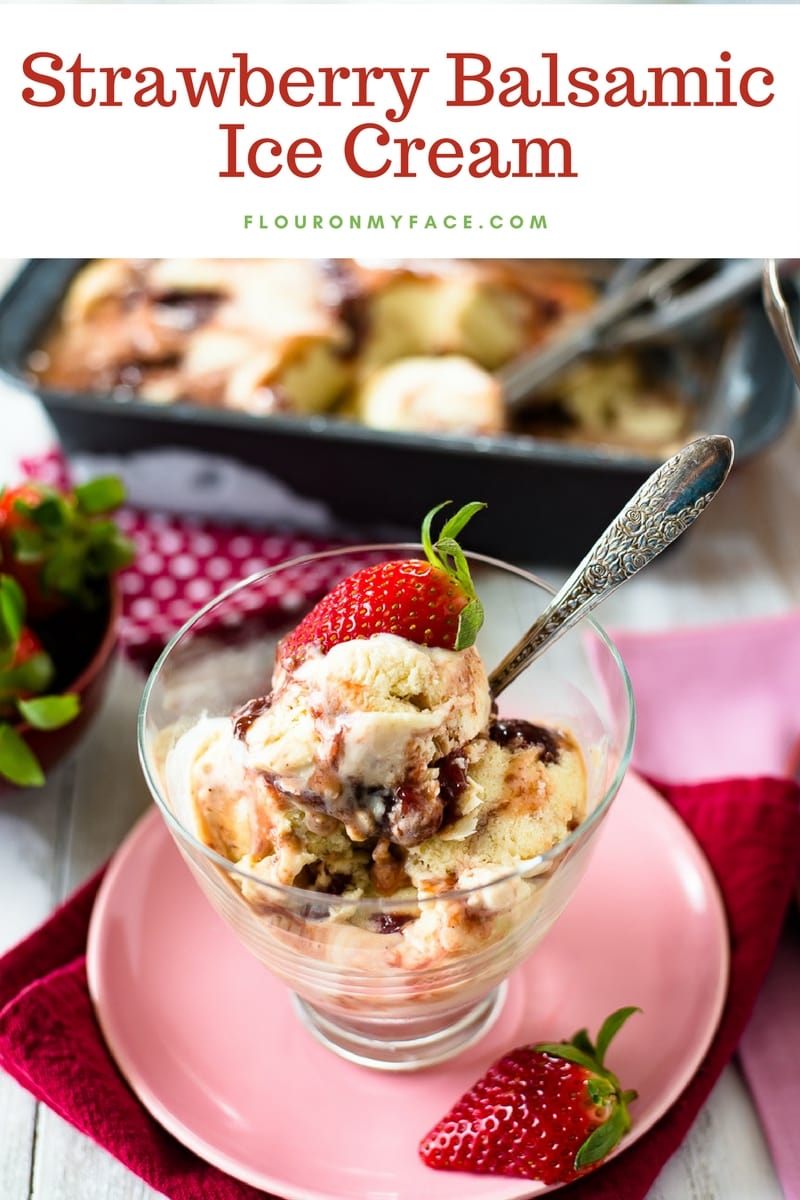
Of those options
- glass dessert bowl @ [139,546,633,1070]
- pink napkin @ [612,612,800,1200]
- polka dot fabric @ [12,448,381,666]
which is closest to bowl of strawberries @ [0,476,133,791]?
polka dot fabric @ [12,448,381,666]

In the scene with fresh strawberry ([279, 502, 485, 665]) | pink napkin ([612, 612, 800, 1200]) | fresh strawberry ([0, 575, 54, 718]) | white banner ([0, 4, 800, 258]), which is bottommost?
pink napkin ([612, 612, 800, 1200])

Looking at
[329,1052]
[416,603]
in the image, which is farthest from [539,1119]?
[416,603]

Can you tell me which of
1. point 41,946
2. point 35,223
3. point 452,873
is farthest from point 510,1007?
point 35,223

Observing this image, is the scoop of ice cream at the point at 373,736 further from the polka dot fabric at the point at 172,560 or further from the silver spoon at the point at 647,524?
the polka dot fabric at the point at 172,560

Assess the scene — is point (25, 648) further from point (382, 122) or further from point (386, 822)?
point (382, 122)

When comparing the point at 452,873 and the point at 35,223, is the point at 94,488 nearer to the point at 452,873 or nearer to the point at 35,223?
the point at 35,223

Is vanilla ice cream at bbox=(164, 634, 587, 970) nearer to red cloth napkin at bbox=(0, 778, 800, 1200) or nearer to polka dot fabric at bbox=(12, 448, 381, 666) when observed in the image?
red cloth napkin at bbox=(0, 778, 800, 1200)
